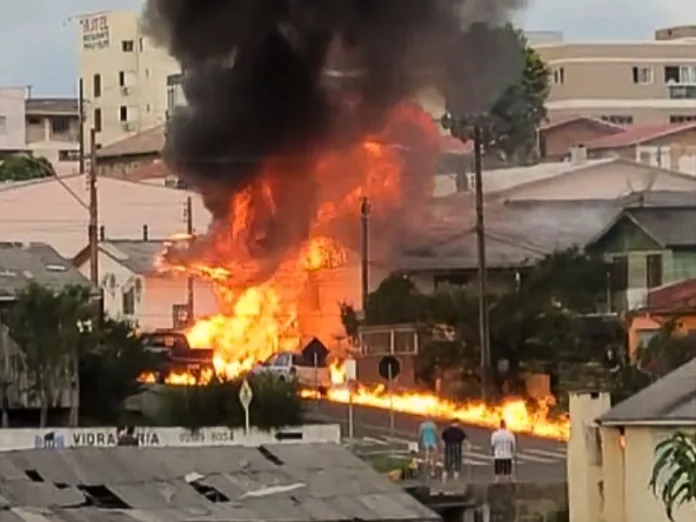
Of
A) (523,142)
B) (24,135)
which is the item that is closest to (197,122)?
(523,142)

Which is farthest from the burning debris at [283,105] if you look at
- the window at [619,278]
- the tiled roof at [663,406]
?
the tiled roof at [663,406]

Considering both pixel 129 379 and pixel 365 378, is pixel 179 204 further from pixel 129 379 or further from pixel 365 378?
pixel 129 379

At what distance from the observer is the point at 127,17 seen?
438 ft

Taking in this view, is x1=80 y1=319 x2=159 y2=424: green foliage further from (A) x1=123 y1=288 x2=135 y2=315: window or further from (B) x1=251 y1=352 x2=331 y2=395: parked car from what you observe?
(A) x1=123 y1=288 x2=135 y2=315: window

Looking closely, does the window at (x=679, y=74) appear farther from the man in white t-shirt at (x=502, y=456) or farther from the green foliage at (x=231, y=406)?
the man in white t-shirt at (x=502, y=456)

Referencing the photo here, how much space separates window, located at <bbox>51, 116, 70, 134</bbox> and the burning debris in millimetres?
66361

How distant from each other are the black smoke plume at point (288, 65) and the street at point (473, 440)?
1125 cm

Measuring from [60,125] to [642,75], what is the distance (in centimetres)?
2964

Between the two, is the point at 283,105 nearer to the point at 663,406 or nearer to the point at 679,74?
the point at 663,406

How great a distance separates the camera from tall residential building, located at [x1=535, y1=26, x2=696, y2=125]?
128m

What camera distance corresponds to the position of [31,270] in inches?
2183

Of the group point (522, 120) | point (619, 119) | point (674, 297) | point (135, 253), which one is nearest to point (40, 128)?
point (619, 119)

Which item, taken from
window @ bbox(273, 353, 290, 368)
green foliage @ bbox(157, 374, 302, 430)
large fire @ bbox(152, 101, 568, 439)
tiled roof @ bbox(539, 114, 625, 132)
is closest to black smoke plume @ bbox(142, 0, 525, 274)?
large fire @ bbox(152, 101, 568, 439)

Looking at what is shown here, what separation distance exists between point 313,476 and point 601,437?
4.27m
